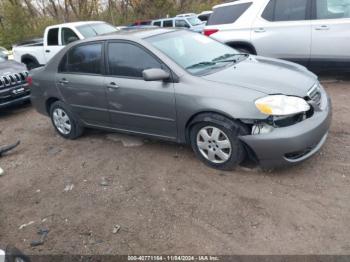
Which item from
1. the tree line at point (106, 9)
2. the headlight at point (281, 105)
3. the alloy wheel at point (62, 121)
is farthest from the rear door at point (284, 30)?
the tree line at point (106, 9)

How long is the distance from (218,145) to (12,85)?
5.43 meters

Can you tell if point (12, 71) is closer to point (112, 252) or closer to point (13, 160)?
point (13, 160)

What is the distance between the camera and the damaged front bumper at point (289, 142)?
3625mm

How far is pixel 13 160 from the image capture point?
5387 millimetres

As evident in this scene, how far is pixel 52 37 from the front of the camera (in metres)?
10.5

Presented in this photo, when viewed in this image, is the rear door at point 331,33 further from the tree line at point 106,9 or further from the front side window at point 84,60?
the tree line at point 106,9

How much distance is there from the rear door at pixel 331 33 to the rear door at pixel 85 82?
412cm

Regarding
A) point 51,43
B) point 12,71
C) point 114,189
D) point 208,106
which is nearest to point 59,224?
point 114,189

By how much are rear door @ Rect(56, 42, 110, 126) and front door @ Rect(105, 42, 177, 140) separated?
18cm

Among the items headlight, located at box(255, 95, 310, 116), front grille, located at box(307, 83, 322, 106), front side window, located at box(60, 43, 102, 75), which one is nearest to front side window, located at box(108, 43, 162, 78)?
front side window, located at box(60, 43, 102, 75)

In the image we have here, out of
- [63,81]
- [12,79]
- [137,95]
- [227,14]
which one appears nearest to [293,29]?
[227,14]

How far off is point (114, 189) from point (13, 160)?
7.00ft

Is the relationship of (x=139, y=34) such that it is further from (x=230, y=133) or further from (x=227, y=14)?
(x=227, y=14)

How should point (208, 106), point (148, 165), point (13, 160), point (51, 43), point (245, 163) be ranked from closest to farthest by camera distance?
point (208, 106)
point (245, 163)
point (148, 165)
point (13, 160)
point (51, 43)
